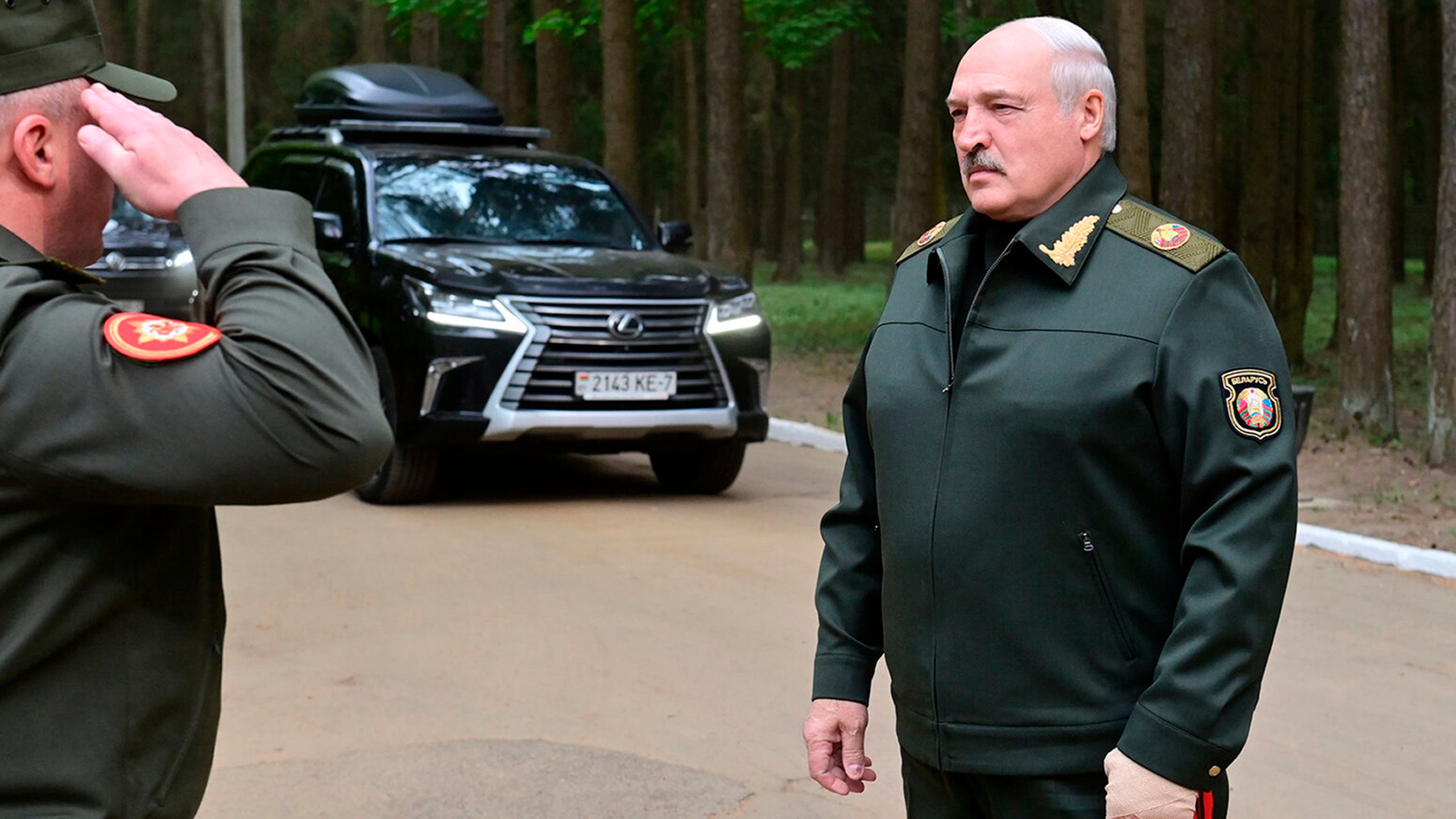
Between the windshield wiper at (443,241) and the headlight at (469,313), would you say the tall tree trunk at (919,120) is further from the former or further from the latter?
the headlight at (469,313)

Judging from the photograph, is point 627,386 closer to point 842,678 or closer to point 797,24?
point 842,678

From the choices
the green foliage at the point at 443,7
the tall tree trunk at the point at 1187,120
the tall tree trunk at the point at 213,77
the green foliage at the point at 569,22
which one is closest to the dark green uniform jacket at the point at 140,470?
the tall tree trunk at the point at 1187,120

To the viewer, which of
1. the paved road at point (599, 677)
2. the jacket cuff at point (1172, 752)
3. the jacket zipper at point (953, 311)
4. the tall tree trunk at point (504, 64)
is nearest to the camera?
the jacket cuff at point (1172, 752)

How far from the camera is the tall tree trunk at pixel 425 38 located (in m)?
24.9

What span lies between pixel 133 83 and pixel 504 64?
80.4 feet

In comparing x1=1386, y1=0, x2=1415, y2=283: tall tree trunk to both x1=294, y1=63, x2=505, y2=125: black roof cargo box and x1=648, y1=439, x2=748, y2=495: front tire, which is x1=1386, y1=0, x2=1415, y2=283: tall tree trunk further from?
x1=648, y1=439, x2=748, y2=495: front tire

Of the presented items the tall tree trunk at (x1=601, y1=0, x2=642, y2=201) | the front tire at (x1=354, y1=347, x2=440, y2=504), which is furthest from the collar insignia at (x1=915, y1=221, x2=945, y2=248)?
the tall tree trunk at (x1=601, y1=0, x2=642, y2=201)

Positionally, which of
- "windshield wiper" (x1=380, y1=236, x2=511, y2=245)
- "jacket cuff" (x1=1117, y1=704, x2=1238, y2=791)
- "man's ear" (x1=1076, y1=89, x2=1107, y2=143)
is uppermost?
"man's ear" (x1=1076, y1=89, x2=1107, y2=143)

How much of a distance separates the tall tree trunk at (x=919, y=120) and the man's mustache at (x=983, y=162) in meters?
16.2

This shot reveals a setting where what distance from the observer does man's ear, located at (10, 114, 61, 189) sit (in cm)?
188

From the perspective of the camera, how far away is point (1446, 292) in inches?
440

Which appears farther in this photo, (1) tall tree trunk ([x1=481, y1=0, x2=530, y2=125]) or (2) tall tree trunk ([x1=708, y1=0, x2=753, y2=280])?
(1) tall tree trunk ([x1=481, y1=0, x2=530, y2=125])

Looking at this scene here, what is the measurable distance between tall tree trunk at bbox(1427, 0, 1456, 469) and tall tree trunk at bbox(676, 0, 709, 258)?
16951mm

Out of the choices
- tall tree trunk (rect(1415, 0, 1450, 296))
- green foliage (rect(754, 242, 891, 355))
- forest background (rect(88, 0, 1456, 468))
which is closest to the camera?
forest background (rect(88, 0, 1456, 468))
